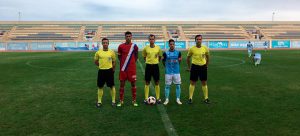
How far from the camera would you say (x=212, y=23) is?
2931 inches

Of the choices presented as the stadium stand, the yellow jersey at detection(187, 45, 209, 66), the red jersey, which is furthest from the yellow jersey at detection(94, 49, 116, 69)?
the stadium stand

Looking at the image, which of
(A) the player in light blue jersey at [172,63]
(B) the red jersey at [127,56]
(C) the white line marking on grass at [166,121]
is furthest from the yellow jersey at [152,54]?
(C) the white line marking on grass at [166,121]

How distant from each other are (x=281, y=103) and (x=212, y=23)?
227 ft

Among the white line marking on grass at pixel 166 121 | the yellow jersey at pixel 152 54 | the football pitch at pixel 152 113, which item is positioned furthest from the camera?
the yellow jersey at pixel 152 54

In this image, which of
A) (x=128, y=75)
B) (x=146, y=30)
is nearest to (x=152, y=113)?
(x=128, y=75)

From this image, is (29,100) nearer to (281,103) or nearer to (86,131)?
(86,131)

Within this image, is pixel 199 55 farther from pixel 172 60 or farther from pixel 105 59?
pixel 105 59

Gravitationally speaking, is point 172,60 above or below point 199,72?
above

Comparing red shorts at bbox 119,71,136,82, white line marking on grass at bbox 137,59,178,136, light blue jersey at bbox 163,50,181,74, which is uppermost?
light blue jersey at bbox 163,50,181,74

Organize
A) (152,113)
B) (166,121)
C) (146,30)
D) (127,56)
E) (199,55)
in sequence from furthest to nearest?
(146,30), (199,55), (127,56), (152,113), (166,121)

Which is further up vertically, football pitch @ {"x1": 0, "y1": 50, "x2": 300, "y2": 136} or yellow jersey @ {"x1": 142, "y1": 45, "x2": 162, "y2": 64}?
yellow jersey @ {"x1": 142, "y1": 45, "x2": 162, "y2": 64}

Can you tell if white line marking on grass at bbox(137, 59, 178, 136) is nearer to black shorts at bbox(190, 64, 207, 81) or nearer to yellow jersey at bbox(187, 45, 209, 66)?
black shorts at bbox(190, 64, 207, 81)

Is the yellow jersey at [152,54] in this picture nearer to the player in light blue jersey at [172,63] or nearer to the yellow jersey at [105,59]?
the player in light blue jersey at [172,63]

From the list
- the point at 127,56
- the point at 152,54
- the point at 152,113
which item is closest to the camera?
the point at 152,113
